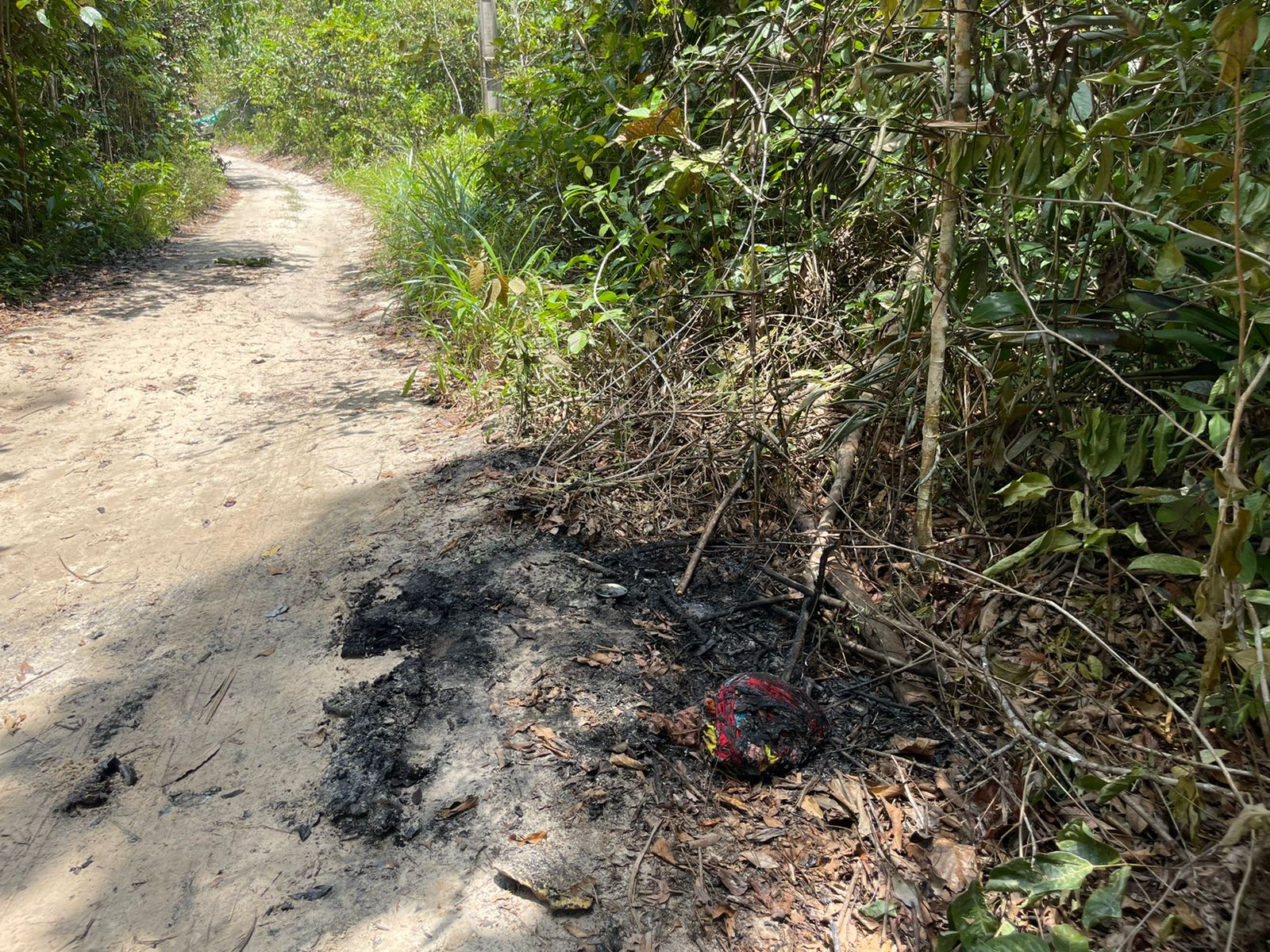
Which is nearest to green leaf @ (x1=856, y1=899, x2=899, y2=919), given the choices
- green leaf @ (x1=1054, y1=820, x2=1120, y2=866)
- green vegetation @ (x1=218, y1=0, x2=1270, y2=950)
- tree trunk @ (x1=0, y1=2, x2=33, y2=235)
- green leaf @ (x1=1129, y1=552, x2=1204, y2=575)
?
green vegetation @ (x1=218, y1=0, x2=1270, y2=950)

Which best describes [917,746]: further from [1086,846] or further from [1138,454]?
[1138,454]

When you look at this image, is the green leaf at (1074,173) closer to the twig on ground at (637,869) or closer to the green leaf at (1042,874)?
the green leaf at (1042,874)

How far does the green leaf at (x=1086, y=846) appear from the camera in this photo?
1.26m

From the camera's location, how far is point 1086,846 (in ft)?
4.23

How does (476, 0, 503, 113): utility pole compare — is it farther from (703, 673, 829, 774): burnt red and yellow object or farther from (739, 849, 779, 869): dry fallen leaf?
(739, 849, 779, 869): dry fallen leaf

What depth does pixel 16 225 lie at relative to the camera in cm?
678

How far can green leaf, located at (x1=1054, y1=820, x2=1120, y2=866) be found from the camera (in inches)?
49.4

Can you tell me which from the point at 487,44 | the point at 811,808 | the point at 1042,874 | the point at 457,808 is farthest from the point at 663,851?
the point at 487,44

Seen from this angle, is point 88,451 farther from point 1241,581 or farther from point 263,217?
point 263,217

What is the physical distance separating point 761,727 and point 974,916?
0.70m

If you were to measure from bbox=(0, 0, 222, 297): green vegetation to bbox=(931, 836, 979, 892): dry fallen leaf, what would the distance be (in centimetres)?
753

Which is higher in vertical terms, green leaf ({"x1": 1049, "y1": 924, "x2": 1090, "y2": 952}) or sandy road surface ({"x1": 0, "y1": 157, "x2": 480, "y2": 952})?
green leaf ({"x1": 1049, "y1": 924, "x2": 1090, "y2": 952})

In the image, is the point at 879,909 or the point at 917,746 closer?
the point at 879,909

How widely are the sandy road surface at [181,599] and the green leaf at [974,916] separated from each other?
3.77ft
